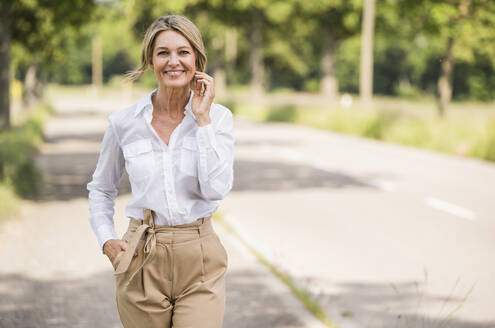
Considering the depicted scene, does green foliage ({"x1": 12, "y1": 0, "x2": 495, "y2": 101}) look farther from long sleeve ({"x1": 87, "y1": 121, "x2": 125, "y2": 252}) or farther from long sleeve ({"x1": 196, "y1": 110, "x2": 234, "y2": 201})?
long sleeve ({"x1": 196, "y1": 110, "x2": 234, "y2": 201})

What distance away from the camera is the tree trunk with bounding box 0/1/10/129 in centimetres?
1438

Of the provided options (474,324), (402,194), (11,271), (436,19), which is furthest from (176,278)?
(436,19)

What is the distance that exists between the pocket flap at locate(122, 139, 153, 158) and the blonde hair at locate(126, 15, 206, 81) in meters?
0.32

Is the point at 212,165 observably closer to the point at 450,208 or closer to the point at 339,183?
the point at 450,208

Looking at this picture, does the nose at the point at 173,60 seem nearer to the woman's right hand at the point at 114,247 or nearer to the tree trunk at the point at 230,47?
the woman's right hand at the point at 114,247

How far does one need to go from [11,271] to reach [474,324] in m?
4.11

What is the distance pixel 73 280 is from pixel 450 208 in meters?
5.80

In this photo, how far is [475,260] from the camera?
6.79 metres

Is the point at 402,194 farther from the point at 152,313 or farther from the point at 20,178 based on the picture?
the point at 152,313

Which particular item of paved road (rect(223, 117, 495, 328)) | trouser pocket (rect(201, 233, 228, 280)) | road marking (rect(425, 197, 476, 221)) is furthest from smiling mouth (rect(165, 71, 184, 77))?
road marking (rect(425, 197, 476, 221))

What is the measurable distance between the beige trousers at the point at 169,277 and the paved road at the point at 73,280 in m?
2.18

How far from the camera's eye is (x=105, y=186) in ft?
9.18

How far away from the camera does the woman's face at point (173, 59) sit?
2.59 metres

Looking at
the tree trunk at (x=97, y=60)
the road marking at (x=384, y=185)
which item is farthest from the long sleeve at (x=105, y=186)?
the tree trunk at (x=97, y=60)
